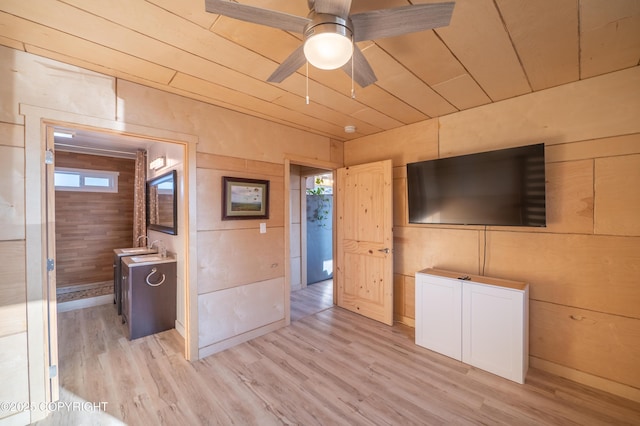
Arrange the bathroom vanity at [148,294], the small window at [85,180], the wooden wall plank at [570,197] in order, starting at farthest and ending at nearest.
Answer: the small window at [85,180] < the bathroom vanity at [148,294] < the wooden wall plank at [570,197]

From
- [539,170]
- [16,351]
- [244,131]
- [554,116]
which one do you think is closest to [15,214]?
[16,351]

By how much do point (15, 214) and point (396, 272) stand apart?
363cm

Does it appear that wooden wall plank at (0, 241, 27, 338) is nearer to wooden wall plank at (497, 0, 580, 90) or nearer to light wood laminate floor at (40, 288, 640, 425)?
light wood laminate floor at (40, 288, 640, 425)

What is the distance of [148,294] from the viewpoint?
3.08 metres

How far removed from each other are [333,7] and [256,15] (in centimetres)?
33

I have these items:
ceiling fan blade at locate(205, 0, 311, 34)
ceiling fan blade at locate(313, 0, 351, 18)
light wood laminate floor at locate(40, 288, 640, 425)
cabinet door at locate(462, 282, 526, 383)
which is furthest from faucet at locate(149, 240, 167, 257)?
cabinet door at locate(462, 282, 526, 383)

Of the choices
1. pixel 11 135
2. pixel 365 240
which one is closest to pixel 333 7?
pixel 11 135

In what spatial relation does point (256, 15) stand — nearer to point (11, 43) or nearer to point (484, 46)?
point (484, 46)

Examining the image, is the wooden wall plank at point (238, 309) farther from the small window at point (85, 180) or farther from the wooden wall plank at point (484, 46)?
the small window at point (85, 180)

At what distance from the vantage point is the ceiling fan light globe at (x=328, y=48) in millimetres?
1110

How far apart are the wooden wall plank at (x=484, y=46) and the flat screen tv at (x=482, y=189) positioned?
0.60 m

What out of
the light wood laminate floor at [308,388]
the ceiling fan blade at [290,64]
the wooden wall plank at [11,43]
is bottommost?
the light wood laminate floor at [308,388]

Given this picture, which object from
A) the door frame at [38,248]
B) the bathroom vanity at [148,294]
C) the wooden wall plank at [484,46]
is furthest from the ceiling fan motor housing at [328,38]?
the bathroom vanity at [148,294]

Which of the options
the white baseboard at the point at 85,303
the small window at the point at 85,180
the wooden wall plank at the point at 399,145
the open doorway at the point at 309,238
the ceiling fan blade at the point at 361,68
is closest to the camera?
the ceiling fan blade at the point at 361,68
